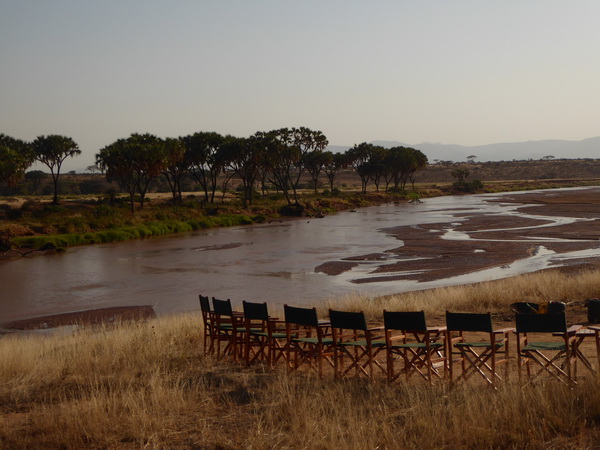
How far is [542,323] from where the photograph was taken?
28.8 ft

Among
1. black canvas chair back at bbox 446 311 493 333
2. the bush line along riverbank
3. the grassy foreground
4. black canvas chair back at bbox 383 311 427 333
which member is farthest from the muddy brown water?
black canvas chair back at bbox 446 311 493 333

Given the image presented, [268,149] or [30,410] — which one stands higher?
[268,149]

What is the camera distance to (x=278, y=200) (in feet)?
293

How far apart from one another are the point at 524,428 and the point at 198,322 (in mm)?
10208

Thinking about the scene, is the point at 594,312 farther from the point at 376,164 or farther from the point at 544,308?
the point at 376,164

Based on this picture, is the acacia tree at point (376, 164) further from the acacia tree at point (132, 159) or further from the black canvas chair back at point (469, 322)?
the black canvas chair back at point (469, 322)

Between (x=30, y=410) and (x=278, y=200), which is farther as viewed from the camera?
(x=278, y=200)

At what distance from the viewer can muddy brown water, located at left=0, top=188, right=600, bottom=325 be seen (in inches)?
1001

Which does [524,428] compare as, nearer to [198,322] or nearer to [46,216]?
[198,322]

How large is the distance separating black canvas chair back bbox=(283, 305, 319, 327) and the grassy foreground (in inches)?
31.8

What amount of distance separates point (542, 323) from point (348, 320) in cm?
266

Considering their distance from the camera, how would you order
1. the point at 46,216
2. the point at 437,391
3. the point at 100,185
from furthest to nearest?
1. the point at 100,185
2. the point at 46,216
3. the point at 437,391

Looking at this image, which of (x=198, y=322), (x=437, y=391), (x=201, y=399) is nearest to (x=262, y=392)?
(x=201, y=399)

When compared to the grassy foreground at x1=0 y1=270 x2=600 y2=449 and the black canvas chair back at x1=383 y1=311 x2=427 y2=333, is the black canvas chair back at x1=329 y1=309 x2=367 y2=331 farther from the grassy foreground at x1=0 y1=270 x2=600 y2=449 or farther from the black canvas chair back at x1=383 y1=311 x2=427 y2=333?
the grassy foreground at x1=0 y1=270 x2=600 y2=449
